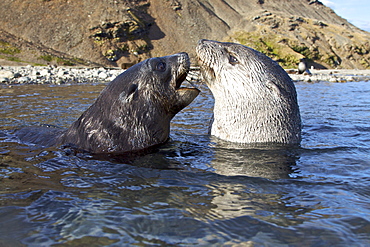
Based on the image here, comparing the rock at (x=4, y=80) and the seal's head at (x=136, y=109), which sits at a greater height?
the rock at (x=4, y=80)

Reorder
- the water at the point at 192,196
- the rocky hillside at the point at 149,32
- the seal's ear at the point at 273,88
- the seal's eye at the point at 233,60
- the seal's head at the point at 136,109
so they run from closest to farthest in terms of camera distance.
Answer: the water at the point at 192,196 < the seal's head at the point at 136,109 < the seal's ear at the point at 273,88 < the seal's eye at the point at 233,60 < the rocky hillside at the point at 149,32

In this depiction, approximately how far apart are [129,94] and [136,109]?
0.27 meters

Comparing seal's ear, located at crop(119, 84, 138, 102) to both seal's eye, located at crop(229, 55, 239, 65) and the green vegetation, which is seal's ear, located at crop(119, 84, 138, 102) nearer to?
seal's eye, located at crop(229, 55, 239, 65)

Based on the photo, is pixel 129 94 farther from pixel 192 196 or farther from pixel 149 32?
pixel 149 32

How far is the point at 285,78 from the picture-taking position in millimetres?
5836

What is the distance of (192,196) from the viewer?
342cm

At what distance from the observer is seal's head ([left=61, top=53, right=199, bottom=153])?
17.5 feet

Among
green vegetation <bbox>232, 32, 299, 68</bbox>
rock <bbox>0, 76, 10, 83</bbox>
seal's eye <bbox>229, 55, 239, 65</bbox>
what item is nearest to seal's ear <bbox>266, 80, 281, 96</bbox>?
seal's eye <bbox>229, 55, 239, 65</bbox>

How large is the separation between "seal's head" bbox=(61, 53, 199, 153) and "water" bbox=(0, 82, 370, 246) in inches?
15.4

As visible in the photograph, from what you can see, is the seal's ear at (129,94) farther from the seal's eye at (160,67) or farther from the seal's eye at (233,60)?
the seal's eye at (233,60)

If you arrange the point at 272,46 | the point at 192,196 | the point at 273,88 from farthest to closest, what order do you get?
the point at 272,46 < the point at 273,88 < the point at 192,196

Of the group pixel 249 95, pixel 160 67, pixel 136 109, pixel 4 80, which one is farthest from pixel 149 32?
pixel 136 109

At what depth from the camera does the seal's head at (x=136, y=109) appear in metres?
5.34

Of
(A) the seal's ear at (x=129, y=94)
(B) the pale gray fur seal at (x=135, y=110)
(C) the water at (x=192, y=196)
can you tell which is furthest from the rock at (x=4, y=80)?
(A) the seal's ear at (x=129, y=94)
